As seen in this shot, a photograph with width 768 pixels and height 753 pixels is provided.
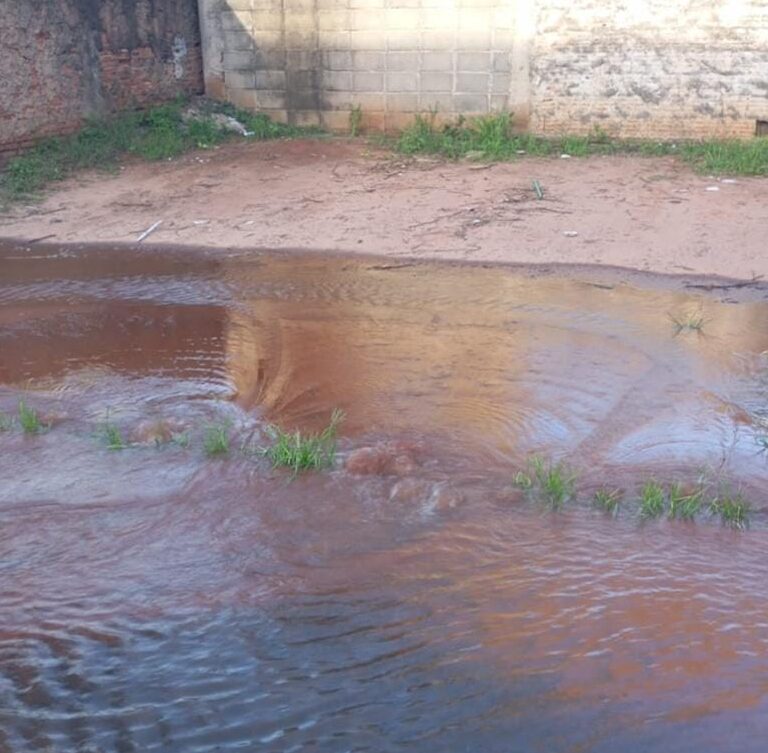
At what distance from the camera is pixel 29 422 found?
498cm

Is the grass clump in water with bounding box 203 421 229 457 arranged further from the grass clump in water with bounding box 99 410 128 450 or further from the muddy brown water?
the grass clump in water with bounding box 99 410 128 450

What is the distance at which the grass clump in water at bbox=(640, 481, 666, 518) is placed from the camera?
4211 millimetres

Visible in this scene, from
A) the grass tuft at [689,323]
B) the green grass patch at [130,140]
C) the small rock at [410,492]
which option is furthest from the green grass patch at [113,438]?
the green grass patch at [130,140]

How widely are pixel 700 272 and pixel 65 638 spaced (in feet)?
17.9

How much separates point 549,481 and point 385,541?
806 mm

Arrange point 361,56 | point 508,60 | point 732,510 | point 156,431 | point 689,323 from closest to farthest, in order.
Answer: point 732,510 → point 156,431 → point 689,323 → point 508,60 → point 361,56

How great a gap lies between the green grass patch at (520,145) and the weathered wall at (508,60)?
6.7 inches

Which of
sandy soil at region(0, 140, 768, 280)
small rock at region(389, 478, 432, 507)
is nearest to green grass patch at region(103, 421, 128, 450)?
small rock at region(389, 478, 432, 507)

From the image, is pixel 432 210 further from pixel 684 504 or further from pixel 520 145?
pixel 684 504

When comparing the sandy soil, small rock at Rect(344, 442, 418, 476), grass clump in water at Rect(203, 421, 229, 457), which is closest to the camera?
small rock at Rect(344, 442, 418, 476)

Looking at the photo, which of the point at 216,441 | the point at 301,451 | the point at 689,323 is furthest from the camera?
the point at 689,323

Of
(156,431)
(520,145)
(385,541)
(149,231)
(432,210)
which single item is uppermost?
(520,145)

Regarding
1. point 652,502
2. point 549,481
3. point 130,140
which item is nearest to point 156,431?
point 549,481

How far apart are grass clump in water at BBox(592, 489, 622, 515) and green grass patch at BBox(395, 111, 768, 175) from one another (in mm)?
6026
